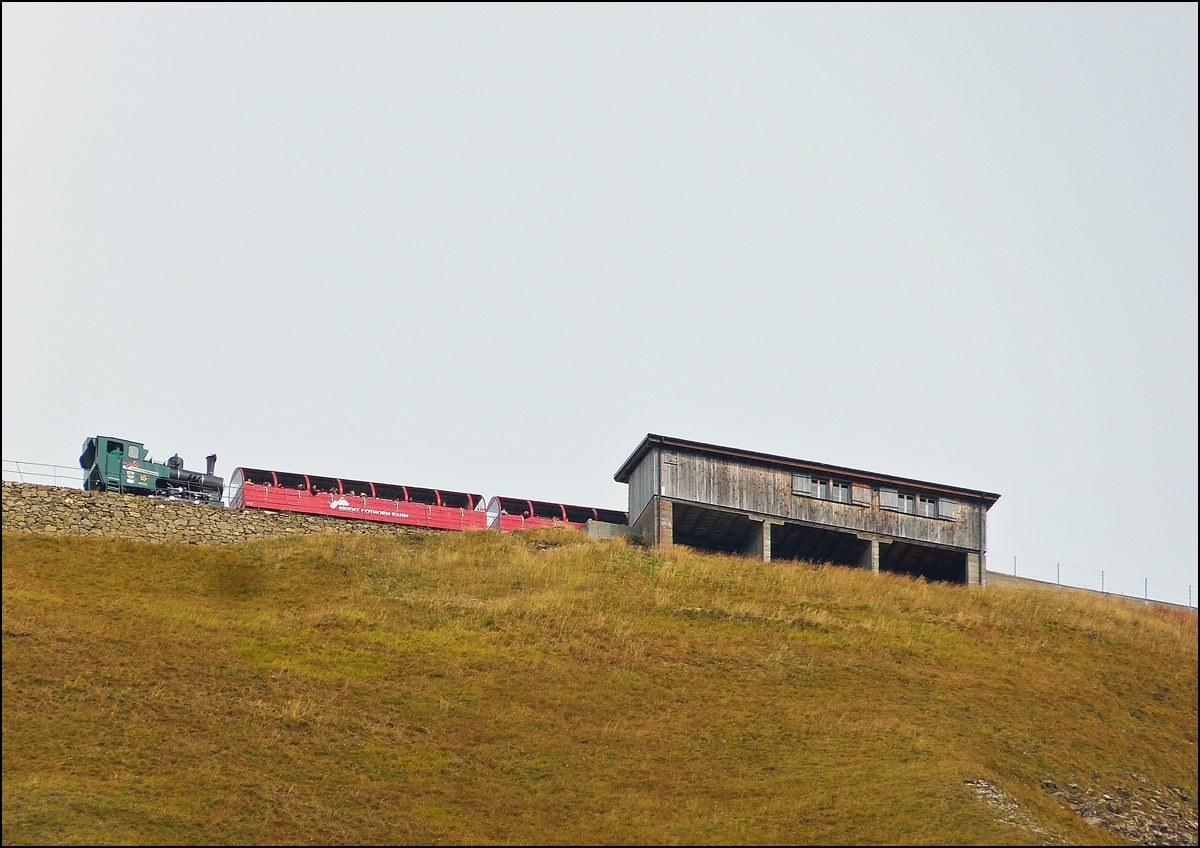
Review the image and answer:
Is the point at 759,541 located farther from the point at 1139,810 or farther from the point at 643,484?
the point at 1139,810

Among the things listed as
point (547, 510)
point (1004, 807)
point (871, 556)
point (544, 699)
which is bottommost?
point (1004, 807)

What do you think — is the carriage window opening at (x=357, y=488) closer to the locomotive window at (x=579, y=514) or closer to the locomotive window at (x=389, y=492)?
the locomotive window at (x=389, y=492)

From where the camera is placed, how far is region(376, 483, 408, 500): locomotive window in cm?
6619

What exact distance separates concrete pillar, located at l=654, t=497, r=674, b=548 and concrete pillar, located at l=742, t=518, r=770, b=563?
4.27 m

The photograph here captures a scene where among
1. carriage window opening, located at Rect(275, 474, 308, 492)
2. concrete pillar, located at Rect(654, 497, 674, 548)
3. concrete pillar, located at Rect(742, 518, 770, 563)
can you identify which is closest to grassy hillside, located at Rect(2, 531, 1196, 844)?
concrete pillar, located at Rect(654, 497, 674, 548)

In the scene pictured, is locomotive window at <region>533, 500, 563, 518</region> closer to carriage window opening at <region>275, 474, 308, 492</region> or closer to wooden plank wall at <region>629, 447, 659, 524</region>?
wooden plank wall at <region>629, 447, 659, 524</region>

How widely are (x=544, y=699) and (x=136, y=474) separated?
2717 cm

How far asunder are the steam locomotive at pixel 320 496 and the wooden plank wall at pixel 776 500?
6.27 metres

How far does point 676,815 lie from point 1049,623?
27.1 m

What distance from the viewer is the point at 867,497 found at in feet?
221

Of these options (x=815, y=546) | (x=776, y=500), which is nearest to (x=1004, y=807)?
(x=776, y=500)

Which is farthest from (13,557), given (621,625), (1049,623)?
(1049,623)

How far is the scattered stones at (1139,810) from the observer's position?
3638cm

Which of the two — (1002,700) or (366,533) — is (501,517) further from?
(1002,700)
